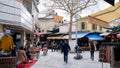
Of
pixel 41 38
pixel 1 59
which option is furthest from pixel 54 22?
pixel 1 59

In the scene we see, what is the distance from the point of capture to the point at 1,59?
15.5 m

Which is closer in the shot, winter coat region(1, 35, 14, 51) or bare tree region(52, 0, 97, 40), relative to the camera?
winter coat region(1, 35, 14, 51)

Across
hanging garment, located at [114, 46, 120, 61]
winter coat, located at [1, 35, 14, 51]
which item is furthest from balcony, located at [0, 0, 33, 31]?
hanging garment, located at [114, 46, 120, 61]

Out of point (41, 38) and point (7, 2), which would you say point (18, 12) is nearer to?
point (7, 2)

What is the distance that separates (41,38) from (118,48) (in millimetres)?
66029

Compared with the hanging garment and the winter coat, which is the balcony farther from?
the hanging garment

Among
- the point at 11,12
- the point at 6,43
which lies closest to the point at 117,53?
the point at 6,43

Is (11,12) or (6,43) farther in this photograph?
(11,12)

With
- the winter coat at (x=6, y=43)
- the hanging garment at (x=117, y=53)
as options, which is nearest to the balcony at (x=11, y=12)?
the winter coat at (x=6, y=43)

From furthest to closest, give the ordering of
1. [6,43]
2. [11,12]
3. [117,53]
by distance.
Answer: [11,12], [6,43], [117,53]

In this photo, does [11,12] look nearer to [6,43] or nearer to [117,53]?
[6,43]

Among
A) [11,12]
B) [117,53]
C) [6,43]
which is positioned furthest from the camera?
[11,12]

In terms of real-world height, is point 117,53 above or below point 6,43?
below

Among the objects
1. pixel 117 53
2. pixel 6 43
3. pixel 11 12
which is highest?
pixel 11 12
